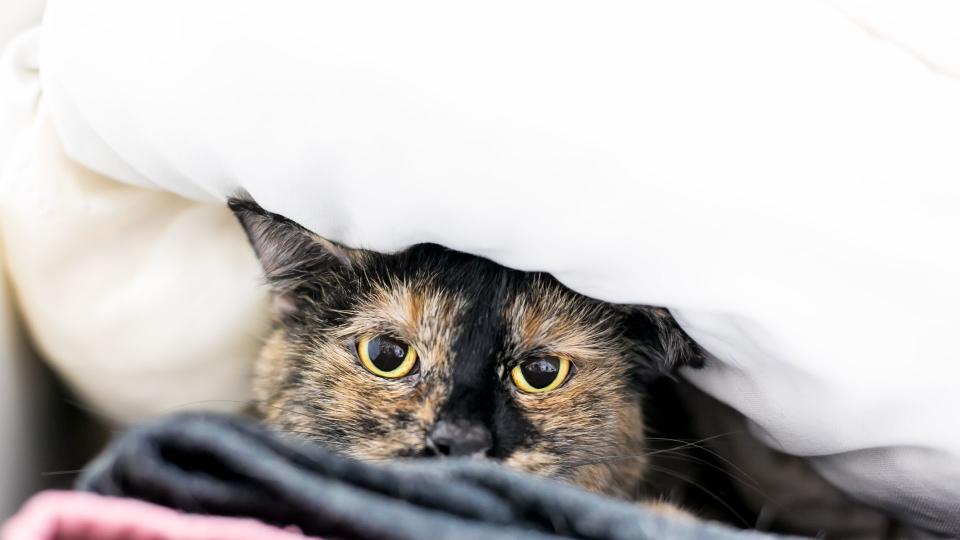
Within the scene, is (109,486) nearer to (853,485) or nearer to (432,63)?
(432,63)

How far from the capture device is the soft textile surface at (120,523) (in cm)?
46

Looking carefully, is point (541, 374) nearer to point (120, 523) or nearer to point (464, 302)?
point (464, 302)

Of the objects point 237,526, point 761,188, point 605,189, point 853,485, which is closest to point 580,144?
point 605,189

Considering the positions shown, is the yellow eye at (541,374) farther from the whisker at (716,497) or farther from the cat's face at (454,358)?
the whisker at (716,497)

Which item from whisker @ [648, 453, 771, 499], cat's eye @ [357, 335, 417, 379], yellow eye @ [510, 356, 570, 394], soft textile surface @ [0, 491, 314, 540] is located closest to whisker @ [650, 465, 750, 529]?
whisker @ [648, 453, 771, 499]

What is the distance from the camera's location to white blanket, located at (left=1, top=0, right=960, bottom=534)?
57 centimetres

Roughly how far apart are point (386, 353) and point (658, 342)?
0.31 metres

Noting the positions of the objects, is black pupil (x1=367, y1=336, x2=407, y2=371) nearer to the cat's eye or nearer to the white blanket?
the cat's eye

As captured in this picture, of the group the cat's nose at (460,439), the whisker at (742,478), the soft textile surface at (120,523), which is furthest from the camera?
the whisker at (742,478)

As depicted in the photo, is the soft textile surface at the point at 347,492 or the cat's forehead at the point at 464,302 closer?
the soft textile surface at the point at 347,492

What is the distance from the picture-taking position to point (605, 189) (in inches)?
22.9

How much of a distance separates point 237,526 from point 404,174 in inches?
11.5

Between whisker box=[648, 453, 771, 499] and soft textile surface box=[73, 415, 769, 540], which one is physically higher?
whisker box=[648, 453, 771, 499]

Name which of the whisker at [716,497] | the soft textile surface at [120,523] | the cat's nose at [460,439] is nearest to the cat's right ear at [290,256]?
the cat's nose at [460,439]
